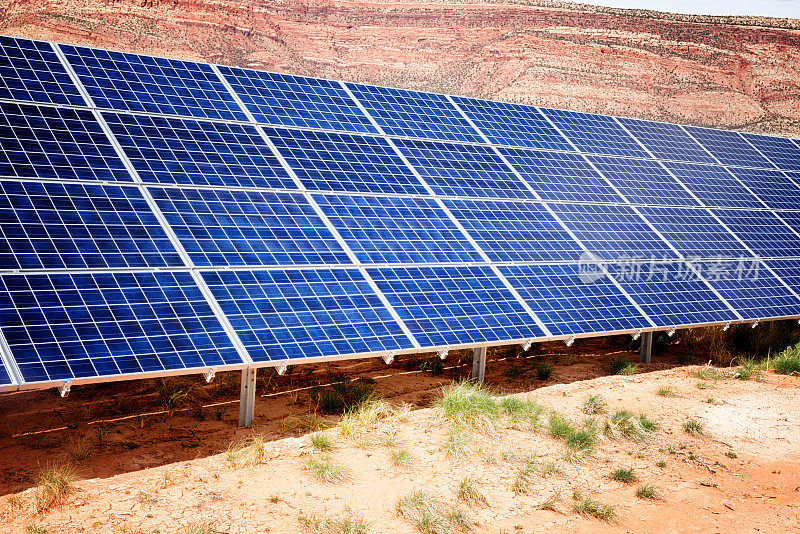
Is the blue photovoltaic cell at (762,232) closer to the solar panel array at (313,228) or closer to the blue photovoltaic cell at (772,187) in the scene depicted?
the solar panel array at (313,228)

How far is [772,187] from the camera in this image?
2677 centimetres

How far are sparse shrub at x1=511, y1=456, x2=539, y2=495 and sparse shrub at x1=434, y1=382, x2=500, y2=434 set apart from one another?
1.32m

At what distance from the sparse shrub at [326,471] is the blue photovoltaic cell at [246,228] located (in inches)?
158

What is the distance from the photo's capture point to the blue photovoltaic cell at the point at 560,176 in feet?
68.6

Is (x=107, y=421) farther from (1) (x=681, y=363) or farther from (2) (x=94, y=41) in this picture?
(2) (x=94, y=41)

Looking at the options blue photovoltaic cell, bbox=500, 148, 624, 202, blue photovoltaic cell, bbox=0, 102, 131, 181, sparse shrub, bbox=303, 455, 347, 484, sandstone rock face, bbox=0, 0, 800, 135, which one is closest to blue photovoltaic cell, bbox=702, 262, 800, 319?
blue photovoltaic cell, bbox=500, 148, 624, 202

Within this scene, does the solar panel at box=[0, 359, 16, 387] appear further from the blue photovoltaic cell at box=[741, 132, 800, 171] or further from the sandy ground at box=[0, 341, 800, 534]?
the blue photovoltaic cell at box=[741, 132, 800, 171]

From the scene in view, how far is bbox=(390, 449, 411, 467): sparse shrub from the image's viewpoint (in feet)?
41.3

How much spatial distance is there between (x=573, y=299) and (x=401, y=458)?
256 inches

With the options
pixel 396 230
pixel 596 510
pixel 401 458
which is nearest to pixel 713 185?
pixel 396 230

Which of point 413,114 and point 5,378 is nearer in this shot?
point 5,378

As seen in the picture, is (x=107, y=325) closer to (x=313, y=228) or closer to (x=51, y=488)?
(x=51, y=488)

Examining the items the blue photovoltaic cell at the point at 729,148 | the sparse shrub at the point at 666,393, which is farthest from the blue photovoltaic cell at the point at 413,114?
the blue photovoltaic cell at the point at 729,148

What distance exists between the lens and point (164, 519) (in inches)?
406
